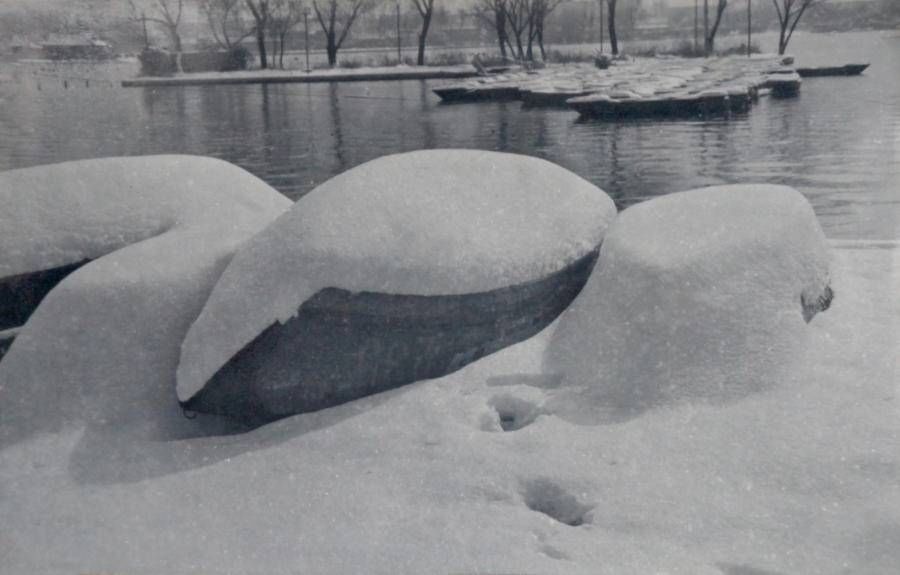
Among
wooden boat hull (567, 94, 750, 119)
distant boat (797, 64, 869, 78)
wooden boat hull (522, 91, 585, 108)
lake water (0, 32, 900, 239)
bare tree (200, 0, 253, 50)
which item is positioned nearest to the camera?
bare tree (200, 0, 253, 50)

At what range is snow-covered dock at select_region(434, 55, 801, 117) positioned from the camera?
21578mm

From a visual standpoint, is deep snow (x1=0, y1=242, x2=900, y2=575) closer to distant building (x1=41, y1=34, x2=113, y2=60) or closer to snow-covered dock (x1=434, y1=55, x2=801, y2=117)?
distant building (x1=41, y1=34, x2=113, y2=60)

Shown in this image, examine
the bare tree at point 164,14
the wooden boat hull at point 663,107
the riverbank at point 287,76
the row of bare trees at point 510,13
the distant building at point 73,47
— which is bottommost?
the wooden boat hull at point 663,107

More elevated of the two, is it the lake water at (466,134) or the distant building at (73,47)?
the distant building at (73,47)

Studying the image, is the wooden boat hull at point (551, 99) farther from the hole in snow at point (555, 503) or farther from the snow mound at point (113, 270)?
the hole in snow at point (555, 503)

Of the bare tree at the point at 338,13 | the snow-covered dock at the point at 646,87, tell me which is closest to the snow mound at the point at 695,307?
the bare tree at the point at 338,13

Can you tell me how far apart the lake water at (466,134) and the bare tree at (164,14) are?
0.64m

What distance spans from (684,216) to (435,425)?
1.37m

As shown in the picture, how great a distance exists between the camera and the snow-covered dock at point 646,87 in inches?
850

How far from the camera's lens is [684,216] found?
348cm

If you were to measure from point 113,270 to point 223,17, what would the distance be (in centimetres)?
501

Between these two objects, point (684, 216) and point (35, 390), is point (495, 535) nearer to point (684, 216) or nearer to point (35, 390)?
point (684, 216)

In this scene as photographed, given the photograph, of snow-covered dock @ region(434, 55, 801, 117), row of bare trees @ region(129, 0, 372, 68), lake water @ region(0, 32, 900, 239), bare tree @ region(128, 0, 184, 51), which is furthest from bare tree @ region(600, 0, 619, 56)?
bare tree @ region(128, 0, 184, 51)

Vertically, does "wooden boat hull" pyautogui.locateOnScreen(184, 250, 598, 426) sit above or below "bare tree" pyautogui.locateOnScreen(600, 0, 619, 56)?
below
